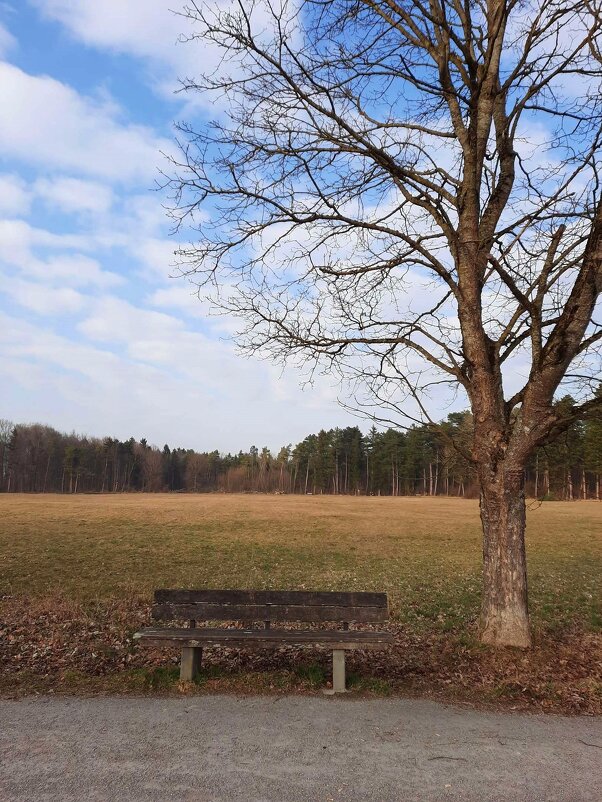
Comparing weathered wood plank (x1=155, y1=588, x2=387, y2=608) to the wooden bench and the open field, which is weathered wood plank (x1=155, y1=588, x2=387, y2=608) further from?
the open field

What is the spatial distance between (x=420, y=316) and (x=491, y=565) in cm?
354

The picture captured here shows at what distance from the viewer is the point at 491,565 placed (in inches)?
274

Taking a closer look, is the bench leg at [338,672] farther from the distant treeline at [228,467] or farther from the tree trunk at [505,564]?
the distant treeline at [228,467]

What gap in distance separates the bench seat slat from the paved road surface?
0.54 m

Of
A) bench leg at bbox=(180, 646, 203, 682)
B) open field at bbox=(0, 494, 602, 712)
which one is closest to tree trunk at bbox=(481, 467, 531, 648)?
open field at bbox=(0, 494, 602, 712)

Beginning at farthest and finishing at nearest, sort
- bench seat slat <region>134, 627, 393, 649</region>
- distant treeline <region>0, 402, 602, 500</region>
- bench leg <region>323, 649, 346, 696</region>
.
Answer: distant treeline <region>0, 402, 602, 500</region>, bench seat slat <region>134, 627, 393, 649</region>, bench leg <region>323, 649, 346, 696</region>

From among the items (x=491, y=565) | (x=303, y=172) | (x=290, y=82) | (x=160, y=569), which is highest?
(x=290, y=82)

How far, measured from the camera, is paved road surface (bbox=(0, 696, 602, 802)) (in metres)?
3.85

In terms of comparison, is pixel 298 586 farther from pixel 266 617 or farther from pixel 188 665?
pixel 188 665

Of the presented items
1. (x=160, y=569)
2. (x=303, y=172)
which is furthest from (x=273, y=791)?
(x=160, y=569)


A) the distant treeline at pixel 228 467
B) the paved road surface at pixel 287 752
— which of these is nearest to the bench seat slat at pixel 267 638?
the paved road surface at pixel 287 752

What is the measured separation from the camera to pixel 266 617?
6.22 meters

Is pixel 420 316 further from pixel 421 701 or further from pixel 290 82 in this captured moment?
pixel 421 701

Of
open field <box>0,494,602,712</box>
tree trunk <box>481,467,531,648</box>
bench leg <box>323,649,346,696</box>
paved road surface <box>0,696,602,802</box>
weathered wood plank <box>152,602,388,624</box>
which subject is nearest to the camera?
paved road surface <box>0,696,602,802</box>
